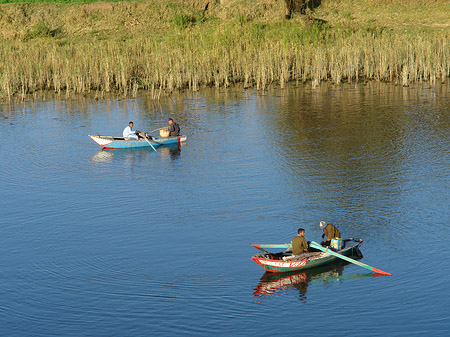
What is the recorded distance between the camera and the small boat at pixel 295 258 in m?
18.0

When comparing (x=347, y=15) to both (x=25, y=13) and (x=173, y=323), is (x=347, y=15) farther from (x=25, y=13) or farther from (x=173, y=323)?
(x=173, y=323)

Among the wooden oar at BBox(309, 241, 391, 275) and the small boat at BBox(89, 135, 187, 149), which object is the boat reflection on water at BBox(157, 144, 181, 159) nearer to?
the small boat at BBox(89, 135, 187, 149)

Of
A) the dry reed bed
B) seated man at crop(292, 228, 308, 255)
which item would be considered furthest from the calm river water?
the dry reed bed

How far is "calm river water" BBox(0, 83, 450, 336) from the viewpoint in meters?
15.8

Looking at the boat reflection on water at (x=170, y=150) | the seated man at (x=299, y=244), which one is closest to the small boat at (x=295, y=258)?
the seated man at (x=299, y=244)

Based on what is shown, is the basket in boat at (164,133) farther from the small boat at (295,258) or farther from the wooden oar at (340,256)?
the wooden oar at (340,256)

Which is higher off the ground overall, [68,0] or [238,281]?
[68,0]

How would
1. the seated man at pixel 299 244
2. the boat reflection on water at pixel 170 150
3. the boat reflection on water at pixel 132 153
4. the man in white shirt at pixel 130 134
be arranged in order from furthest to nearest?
the man in white shirt at pixel 130 134, the boat reflection on water at pixel 170 150, the boat reflection on water at pixel 132 153, the seated man at pixel 299 244

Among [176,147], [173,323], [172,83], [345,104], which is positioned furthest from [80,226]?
[172,83]

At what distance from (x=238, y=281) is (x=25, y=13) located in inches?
2214

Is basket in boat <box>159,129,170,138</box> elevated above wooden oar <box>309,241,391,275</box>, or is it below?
above

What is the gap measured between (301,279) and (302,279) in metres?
0.03

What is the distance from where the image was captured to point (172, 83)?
160 feet

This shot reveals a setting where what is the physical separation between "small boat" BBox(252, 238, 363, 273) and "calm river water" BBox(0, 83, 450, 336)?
31 centimetres
